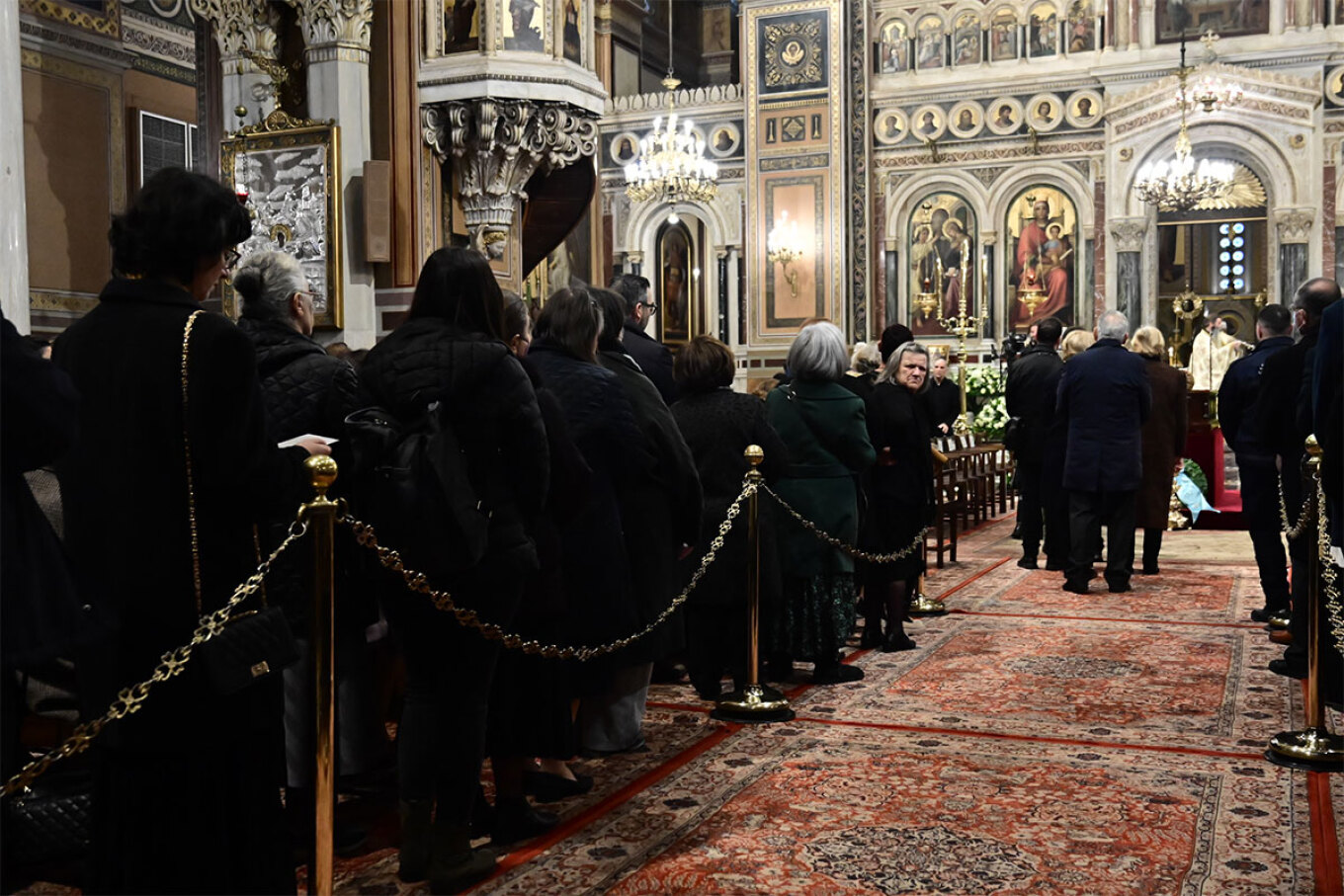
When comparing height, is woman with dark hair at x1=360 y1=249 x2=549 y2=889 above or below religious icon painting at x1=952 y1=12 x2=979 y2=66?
below

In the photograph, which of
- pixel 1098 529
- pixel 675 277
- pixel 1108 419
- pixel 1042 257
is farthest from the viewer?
pixel 675 277

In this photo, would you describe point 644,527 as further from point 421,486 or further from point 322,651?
point 322,651

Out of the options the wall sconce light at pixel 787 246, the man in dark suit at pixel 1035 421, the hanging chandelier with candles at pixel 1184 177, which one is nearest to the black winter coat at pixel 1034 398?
the man in dark suit at pixel 1035 421

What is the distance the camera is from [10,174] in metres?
5.83

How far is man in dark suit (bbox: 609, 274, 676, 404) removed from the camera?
17.9 feet

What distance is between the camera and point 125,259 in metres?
2.52

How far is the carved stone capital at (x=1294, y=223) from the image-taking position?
683 inches

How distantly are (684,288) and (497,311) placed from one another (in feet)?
60.0

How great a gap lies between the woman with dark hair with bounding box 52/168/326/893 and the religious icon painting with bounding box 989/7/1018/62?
60.5ft

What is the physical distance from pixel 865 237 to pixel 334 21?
13.3m

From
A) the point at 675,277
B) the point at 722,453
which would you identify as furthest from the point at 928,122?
the point at 722,453

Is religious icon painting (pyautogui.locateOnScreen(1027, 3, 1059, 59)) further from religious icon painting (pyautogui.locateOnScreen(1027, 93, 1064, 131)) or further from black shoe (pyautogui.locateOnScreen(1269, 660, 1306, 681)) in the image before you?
black shoe (pyautogui.locateOnScreen(1269, 660, 1306, 681))

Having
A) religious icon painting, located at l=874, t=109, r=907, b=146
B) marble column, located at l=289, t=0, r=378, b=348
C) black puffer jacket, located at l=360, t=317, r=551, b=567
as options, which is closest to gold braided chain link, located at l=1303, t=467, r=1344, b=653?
black puffer jacket, located at l=360, t=317, r=551, b=567

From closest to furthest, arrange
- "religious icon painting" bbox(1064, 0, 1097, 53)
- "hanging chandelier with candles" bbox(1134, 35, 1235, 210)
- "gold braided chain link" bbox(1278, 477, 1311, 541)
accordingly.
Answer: "gold braided chain link" bbox(1278, 477, 1311, 541)
"hanging chandelier with candles" bbox(1134, 35, 1235, 210)
"religious icon painting" bbox(1064, 0, 1097, 53)
